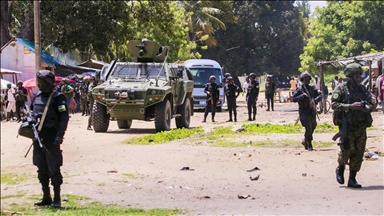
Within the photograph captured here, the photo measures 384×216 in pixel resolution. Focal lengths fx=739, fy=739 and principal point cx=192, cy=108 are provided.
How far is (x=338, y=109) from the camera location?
8.96 metres

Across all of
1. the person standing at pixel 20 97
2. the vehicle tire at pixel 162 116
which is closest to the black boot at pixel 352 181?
the vehicle tire at pixel 162 116

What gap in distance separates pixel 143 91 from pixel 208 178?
22.9 ft

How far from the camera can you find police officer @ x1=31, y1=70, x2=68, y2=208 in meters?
7.70

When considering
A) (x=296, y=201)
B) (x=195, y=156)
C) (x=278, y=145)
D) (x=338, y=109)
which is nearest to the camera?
(x=296, y=201)

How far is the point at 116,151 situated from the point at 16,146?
1.86m

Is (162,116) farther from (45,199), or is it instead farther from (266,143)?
(45,199)

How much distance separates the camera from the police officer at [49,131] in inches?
303

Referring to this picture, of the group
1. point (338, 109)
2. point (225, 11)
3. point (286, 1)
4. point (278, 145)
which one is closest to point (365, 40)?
point (278, 145)

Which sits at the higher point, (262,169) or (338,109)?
(338,109)

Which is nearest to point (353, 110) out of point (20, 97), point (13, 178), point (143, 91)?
point (13, 178)

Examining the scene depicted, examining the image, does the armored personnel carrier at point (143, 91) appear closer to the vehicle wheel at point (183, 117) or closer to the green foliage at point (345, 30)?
the vehicle wheel at point (183, 117)

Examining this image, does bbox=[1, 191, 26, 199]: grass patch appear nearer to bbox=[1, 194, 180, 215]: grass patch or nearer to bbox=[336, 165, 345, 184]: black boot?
bbox=[1, 194, 180, 215]: grass patch

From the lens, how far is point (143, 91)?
17031mm

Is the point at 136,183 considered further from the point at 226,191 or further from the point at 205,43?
the point at 205,43
